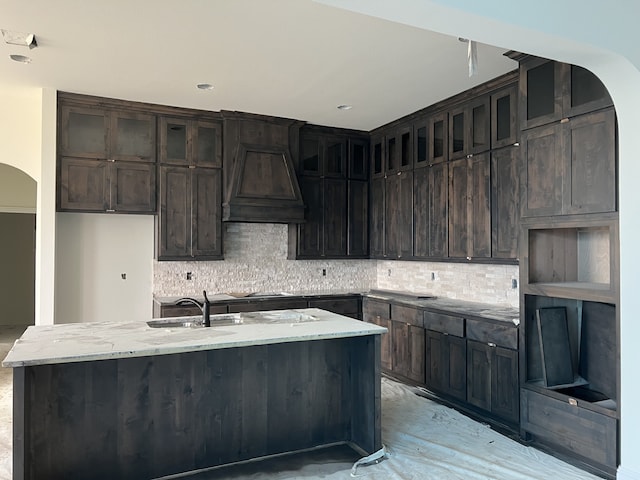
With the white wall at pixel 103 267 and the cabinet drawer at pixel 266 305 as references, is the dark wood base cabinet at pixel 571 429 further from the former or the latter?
the white wall at pixel 103 267

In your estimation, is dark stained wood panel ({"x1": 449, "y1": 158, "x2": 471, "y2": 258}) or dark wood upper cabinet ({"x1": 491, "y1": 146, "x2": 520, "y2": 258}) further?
dark stained wood panel ({"x1": 449, "y1": 158, "x2": 471, "y2": 258})

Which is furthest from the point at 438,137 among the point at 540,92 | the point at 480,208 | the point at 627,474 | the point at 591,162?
the point at 627,474

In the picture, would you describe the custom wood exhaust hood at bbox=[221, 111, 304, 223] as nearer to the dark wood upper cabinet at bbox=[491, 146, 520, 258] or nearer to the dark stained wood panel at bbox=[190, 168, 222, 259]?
the dark stained wood panel at bbox=[190, 168, 222, 259]

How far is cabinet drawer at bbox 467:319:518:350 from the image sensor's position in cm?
376

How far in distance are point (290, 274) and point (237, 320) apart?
273 cm

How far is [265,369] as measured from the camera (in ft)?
10.7

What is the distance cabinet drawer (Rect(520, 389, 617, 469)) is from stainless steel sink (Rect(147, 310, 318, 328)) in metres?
1.72

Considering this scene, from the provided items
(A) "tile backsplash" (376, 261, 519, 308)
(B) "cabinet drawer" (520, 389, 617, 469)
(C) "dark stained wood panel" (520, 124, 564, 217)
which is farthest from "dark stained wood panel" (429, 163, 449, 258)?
(B) "cabinet drawer" (520, 389, 617, 469)

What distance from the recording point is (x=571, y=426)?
3223mm

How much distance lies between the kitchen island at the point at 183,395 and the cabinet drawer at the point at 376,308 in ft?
6.19

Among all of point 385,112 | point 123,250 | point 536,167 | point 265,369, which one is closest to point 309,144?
point 385,112

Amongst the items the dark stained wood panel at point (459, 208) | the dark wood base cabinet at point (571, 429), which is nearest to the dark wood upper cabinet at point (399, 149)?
the dark stained wood panel at point (459, 208)

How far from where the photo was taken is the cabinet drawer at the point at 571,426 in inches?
118

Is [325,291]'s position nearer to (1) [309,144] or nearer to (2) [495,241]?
(1) [309,144]
